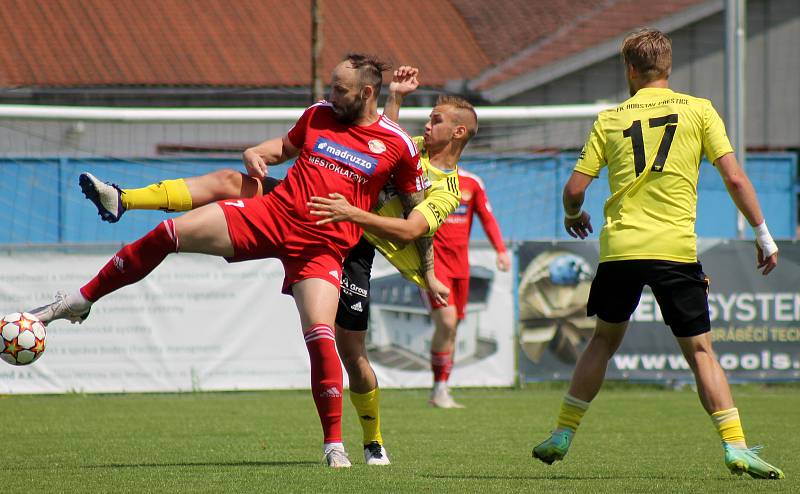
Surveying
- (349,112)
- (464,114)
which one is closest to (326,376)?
(349,112)

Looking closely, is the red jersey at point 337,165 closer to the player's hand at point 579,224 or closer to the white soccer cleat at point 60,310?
the player's hand at point 579,224

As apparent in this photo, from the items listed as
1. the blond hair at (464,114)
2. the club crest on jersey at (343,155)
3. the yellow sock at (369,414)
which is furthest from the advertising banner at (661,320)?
the club crest on jersey at (343,155)

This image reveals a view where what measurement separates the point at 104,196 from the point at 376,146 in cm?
143

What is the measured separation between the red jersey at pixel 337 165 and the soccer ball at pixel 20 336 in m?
1.38

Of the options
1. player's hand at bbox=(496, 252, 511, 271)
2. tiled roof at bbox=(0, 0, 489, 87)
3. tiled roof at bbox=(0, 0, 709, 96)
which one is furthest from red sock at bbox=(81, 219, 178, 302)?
tiled roof at bbox=(0, 0, 709, 96)

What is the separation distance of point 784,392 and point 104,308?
705cm

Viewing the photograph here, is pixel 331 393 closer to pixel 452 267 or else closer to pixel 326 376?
pixel 326 376

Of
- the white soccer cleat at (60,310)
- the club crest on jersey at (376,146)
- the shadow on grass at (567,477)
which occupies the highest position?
the club crest on jersey at (376,146)

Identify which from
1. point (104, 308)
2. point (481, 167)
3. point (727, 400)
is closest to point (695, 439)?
point (727, 400)

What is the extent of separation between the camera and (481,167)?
53.1 ft

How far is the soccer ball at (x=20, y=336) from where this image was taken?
5.98m

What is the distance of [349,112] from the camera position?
6250 millimetres

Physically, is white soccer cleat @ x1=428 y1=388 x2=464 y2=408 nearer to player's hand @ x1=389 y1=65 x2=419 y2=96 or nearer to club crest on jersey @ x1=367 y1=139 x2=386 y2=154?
player's hand @ x1=389 y1=65 x2=419 y2=96

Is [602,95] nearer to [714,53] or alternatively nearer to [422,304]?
[714,53]
